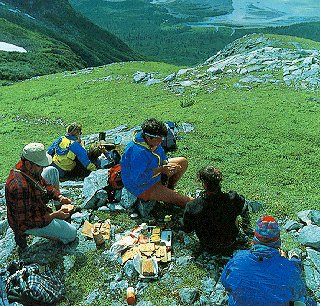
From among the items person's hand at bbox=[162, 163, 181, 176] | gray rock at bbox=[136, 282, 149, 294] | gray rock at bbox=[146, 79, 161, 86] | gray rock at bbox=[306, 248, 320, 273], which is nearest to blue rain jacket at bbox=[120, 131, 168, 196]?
person's hand at bbox=[162, 163, 181, 176]

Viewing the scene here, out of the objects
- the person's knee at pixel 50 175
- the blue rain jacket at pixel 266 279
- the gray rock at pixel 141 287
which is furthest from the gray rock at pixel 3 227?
the blue rain jacket at pixel 266 279

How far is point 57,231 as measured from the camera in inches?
324

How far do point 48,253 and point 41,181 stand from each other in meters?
1.49

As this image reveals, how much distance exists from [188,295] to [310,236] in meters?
2.97

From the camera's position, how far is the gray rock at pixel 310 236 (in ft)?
26.9

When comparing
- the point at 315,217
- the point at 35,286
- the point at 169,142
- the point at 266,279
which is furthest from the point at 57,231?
the point at 169,142

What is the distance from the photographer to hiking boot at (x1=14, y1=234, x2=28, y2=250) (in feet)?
26.9

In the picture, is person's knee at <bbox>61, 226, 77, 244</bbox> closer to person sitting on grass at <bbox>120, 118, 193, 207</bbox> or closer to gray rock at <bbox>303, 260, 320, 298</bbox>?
person sitting on grass at <bbox>120, 118, 193, 207</bbox>

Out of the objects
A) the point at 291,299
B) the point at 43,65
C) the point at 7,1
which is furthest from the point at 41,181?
the point at 7,1

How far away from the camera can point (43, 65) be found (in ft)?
210

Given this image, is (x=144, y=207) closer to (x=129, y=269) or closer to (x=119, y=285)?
(x=129, y=269)

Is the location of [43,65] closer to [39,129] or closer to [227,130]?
[39,129]

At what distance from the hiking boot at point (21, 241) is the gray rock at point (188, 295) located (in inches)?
132

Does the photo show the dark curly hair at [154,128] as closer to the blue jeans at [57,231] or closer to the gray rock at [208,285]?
the blue jeans at [57,231]
